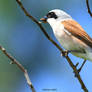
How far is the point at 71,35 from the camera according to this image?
12.0 ft

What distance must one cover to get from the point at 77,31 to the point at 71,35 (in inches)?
5.4

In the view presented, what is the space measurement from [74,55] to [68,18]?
69cm

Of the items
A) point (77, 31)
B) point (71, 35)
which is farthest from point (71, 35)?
point (77, 31)

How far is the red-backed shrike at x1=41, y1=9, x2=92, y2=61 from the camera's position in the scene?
3.48 metres

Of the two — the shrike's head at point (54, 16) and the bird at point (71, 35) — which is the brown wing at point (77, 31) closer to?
the bird at point (71, 35)

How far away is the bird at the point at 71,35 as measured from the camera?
348cm

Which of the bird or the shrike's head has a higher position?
the shrike's head

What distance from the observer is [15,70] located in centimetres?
585

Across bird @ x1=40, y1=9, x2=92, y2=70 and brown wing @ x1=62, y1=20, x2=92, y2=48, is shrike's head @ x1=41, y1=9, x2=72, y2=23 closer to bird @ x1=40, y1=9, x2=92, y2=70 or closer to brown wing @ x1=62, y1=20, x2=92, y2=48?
bird @ x1=40, y1=9, x2=92, y2=70

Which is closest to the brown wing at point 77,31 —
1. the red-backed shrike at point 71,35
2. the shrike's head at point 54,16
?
the red-backed shrike at point 71,35

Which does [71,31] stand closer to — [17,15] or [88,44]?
[88,44]

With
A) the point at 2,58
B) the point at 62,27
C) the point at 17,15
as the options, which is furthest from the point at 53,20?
the point at 17,15

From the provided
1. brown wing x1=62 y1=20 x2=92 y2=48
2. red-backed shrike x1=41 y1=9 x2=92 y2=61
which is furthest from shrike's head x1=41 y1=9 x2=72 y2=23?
brown wing x1=62 y1=20 x2=92 y2=48

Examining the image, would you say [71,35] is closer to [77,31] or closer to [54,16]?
[77,31]
